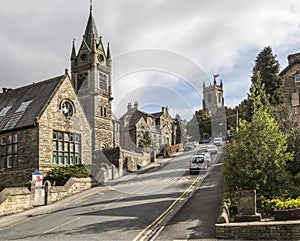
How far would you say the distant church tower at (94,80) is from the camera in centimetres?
4880

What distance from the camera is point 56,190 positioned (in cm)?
2414

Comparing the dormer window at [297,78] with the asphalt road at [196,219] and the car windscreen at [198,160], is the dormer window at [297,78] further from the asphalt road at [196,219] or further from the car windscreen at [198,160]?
the asphalt road at [196,219]

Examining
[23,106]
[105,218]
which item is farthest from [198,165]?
[105,218]

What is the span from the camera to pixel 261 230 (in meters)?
10.9

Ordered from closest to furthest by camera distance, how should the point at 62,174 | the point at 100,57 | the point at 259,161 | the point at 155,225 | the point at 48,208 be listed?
the point at 155,225, the point at 259,161, the point at 48,208, the point at 62,174, the point at 100,57

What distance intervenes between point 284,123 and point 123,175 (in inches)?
732

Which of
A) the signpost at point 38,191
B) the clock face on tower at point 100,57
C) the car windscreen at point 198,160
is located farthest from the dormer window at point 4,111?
the clock face on tower at point 100,57

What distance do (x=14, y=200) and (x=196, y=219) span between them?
12.6m

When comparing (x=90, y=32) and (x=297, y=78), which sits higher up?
(x=90, y=32)

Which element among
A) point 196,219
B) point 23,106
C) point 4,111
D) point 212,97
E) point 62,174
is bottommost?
point 196,219

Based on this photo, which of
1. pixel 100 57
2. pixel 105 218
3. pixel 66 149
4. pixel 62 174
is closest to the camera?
pixel 105 218

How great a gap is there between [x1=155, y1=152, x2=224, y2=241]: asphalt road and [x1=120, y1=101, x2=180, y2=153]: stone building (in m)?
41.6

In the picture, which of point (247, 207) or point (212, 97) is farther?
point (212, 97)

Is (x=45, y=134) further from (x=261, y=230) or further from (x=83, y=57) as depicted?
(x=83, y=57)
